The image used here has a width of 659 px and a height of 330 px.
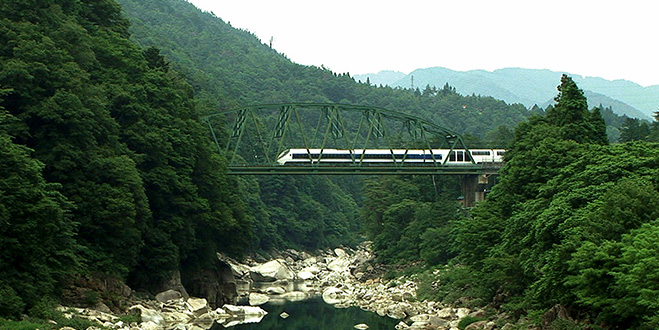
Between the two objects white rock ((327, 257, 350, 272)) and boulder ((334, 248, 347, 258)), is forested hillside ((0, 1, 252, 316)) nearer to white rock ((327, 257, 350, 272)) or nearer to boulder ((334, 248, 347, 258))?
white rock ((327, 257, 350, 272))

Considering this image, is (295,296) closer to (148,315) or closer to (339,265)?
(148,315)

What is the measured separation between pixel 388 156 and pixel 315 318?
3473 centimetres

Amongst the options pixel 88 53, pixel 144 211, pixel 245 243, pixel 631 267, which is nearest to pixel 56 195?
pixel 144 211

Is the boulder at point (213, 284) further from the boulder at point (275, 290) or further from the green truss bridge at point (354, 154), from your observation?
the green truss bridge at point (354, 154)

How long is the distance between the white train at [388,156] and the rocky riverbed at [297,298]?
10691 mm

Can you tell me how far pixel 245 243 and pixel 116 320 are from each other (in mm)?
26840

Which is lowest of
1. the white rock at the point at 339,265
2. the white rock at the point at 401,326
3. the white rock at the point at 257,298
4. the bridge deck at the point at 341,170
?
the white rock at the point at 339,265

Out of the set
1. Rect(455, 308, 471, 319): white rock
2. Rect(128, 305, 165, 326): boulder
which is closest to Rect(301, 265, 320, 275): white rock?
Rect(455, 308, 471, 319): white rock

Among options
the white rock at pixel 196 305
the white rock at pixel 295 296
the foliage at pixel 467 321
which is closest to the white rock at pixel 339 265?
the white rock at pixel 295 296

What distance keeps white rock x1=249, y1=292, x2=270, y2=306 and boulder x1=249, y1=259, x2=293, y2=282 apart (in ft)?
48.7

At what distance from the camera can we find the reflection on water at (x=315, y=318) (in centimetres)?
5391

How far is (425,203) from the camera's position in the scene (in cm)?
8988

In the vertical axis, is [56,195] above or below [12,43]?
below

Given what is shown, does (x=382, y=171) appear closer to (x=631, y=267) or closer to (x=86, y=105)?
(x=86, y=105)
